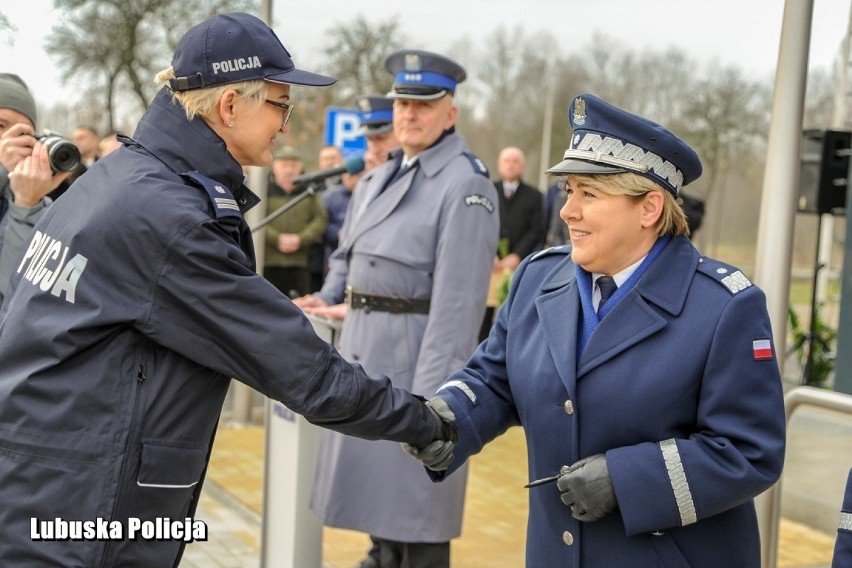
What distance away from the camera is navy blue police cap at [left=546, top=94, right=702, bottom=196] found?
2627 mm

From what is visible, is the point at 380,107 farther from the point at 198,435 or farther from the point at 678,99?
the point at 678,99

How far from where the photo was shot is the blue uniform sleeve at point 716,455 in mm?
2485

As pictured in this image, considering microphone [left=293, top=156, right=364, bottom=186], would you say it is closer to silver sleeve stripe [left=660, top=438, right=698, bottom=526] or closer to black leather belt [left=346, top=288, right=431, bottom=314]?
black leather belt [left=346, top=288, right=431, bottom=314]

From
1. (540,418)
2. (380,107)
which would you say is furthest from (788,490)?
(540,418)

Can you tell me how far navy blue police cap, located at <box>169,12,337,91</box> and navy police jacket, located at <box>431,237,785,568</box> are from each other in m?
0.89

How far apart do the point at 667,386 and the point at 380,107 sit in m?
→ 4.04

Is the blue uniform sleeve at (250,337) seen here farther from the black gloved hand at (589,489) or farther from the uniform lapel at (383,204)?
the uniform lapel at (383,204)

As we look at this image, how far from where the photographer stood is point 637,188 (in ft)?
8.68

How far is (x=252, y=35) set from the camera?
2.72 m

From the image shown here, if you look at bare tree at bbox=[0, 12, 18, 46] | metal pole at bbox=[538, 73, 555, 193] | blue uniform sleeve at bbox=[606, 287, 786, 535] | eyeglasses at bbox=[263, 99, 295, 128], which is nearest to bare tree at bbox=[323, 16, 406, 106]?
metal pole at bbox=[538, 73, 555, 193]

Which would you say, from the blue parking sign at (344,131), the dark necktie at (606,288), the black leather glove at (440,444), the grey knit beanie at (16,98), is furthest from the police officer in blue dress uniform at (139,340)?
the blue parking sign at (344,131)

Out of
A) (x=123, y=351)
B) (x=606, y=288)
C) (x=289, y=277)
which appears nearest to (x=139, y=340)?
(x=123, y=351)

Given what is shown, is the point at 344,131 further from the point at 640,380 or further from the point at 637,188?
the point at 640,380

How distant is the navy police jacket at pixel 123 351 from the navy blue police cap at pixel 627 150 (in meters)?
0.81
